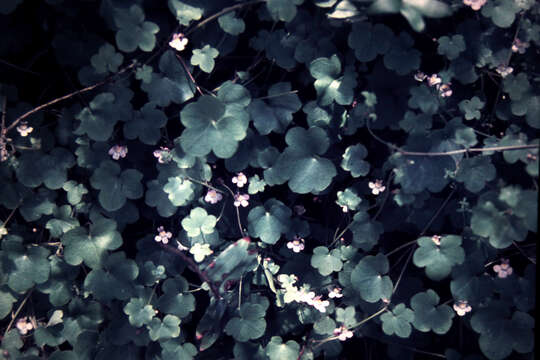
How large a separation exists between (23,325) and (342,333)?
1.34m

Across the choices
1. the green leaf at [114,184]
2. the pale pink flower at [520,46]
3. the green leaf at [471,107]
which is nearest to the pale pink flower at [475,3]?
Result: the pale pink flower at [520,46]

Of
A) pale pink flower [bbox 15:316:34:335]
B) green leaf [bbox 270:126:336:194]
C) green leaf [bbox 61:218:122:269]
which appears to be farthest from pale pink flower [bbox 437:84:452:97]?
pale pink flower [bbox 15:316:34:335]

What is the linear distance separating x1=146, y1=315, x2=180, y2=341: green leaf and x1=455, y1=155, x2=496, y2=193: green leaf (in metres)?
1.27

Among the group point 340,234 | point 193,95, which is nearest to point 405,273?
point 340,234

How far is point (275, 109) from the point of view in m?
1.62

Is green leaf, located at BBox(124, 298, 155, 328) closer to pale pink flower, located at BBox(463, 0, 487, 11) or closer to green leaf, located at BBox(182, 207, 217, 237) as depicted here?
A: green leaf, located at BBox(182, 207, 217, 237)

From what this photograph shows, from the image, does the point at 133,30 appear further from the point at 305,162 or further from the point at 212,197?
the point at 305,162

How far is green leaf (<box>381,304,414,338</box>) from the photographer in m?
1.62

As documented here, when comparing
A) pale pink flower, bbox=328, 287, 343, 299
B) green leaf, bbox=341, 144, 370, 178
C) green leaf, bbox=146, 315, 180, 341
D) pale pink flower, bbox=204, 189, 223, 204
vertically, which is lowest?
green leaf, bbox=146, 315, 180, 341

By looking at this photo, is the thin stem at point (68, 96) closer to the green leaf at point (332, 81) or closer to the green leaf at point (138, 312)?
the green leaf at point (332, 81)

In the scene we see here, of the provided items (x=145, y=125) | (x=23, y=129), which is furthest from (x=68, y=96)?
(x=145, y=125)

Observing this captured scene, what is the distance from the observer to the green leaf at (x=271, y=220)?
64.8 inches

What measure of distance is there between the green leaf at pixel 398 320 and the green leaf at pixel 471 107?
2.65ft

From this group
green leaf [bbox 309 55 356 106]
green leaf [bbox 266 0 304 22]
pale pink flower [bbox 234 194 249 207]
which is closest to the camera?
green leaf [bbox 266 0 304 22]
